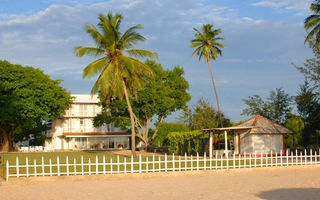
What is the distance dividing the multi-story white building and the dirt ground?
48093mm

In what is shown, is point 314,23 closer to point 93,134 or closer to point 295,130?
point 295,130

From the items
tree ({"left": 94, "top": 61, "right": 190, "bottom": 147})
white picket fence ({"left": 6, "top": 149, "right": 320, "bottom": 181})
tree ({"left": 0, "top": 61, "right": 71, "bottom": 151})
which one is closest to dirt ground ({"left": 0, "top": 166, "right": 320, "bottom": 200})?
white picket fence ({"left": 6, "top": 149, "right": 320, "bottom": 181})

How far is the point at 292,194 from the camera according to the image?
437 inches

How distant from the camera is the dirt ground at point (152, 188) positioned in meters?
11.0

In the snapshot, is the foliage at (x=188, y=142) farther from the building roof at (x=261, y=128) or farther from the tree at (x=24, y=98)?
the tree at (x=24, y=98)

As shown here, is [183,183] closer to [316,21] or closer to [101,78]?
[101,78]

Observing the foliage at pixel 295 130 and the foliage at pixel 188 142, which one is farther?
the foliage at pixel 295 130

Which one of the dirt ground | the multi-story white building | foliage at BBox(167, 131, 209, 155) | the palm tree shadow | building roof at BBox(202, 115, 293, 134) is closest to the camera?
the palm tree shadow

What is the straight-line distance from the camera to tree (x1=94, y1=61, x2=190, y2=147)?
1833 inches

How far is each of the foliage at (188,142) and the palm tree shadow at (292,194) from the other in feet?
69.4

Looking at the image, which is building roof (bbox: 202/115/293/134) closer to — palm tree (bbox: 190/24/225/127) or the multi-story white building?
palm tree (bbox: 190/24/225/127)

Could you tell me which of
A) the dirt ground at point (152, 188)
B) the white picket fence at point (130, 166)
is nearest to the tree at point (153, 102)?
the white picket fence at point (130, 166)

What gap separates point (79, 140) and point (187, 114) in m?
19.1

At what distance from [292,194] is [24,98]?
42.0 metres
